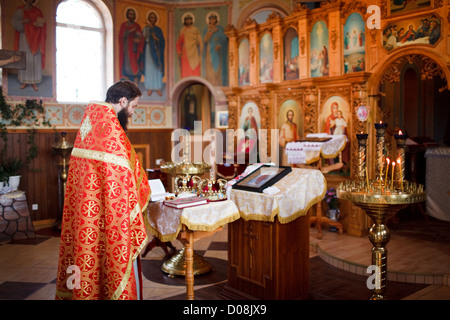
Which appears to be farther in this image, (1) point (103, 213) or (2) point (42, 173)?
(2) point (42, 173)

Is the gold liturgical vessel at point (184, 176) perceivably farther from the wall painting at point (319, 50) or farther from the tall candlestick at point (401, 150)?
the wall painting at point (319, 50)

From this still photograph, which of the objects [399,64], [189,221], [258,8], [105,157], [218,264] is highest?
[258,8]

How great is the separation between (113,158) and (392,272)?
12.4ft

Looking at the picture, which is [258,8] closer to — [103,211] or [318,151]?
[318,151]

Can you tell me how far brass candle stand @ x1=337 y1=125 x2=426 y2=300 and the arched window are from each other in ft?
23.5

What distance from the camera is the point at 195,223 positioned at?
3.59 meters

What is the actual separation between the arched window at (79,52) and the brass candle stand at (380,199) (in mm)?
7152

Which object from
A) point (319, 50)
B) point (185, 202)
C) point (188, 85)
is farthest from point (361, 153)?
point (188, 85)

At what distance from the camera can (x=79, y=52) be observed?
30.6 feet

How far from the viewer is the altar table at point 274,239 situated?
12.5 ft

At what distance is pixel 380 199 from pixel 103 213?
2.09m

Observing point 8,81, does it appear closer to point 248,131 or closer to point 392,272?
point 248,131
